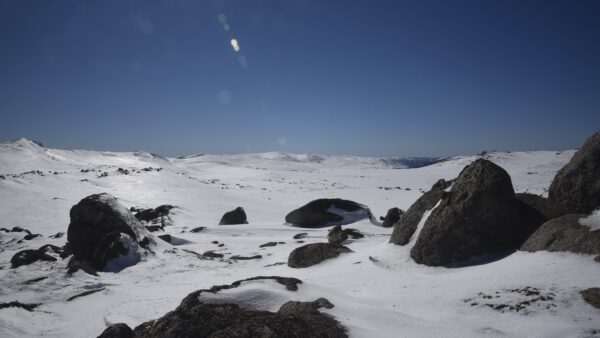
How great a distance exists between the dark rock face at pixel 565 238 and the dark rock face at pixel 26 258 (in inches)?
662

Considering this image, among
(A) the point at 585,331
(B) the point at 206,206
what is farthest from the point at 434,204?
(B) the point at 206,206

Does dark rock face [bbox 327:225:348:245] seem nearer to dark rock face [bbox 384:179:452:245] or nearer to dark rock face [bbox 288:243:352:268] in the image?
dark rock face [bbox 288:243:352:268]

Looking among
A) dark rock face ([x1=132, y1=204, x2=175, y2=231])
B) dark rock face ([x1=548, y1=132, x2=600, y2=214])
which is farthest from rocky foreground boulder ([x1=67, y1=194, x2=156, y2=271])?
dark rock face ([x1=548, y1=132, x2=600, y2=214])

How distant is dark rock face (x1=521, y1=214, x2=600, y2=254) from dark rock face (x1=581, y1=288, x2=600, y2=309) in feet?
4.83

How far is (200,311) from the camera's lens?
4957 millimetres

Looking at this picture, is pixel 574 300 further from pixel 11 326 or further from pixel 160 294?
pixel 11 326

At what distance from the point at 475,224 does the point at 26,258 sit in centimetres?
1611

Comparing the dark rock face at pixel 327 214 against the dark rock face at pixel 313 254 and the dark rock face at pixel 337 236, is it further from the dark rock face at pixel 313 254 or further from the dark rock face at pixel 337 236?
the dark rock face at pixel 313 254

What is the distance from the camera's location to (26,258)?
525 inches

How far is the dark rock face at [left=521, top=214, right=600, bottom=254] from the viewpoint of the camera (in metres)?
6.82

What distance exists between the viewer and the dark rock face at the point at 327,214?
2619 centimetres

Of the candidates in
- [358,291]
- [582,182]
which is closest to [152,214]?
[358,291]

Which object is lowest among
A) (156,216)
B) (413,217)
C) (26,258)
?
(156,216)

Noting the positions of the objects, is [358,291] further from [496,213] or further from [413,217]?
[496,213]
